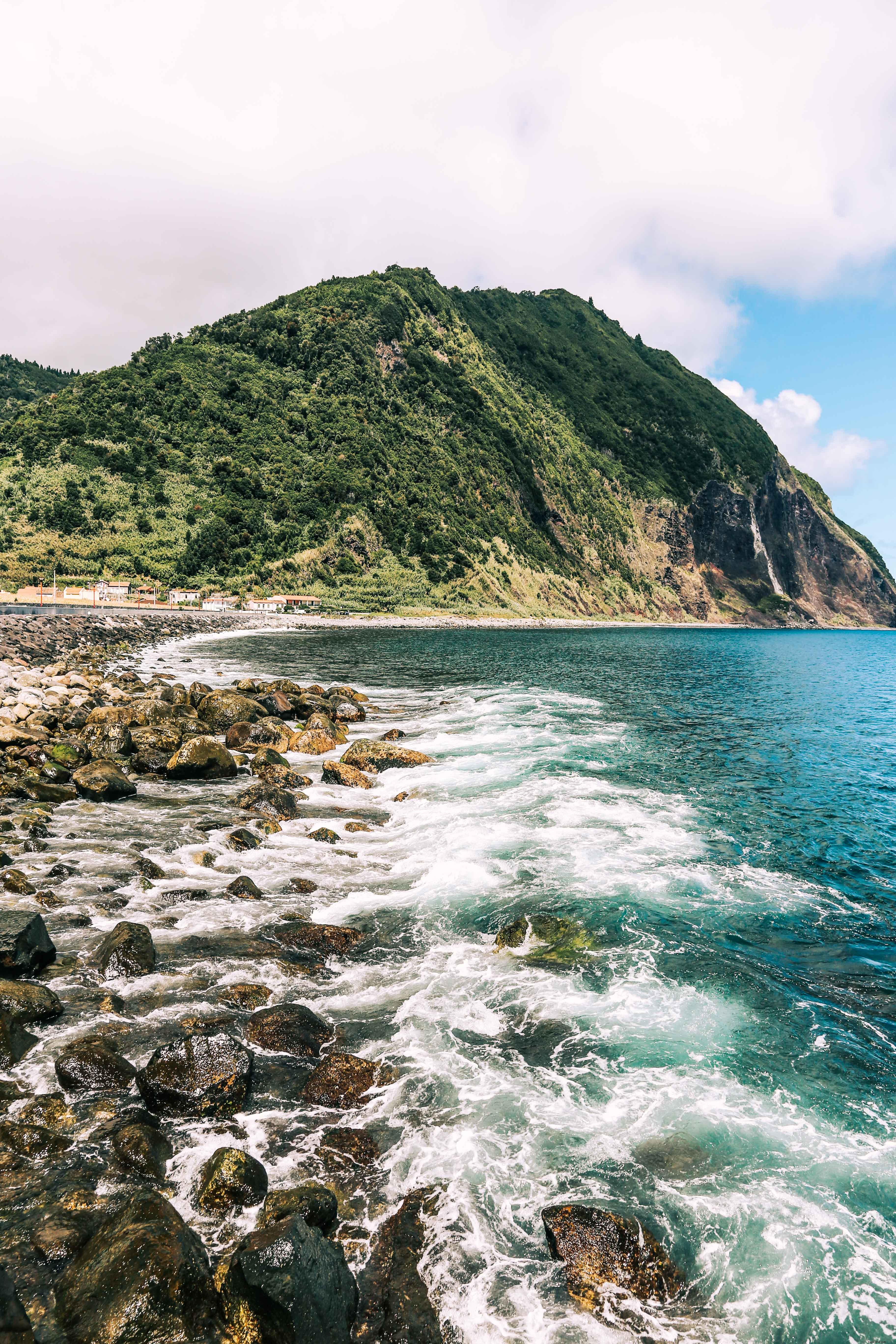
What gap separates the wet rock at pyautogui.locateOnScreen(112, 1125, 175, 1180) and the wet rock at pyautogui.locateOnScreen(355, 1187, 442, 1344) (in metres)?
2.22

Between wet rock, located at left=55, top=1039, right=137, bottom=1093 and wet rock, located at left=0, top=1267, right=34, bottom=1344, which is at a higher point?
wet rock, located at left=0, top=1267, right=34, bottom=1344

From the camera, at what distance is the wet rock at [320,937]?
11.1 metres

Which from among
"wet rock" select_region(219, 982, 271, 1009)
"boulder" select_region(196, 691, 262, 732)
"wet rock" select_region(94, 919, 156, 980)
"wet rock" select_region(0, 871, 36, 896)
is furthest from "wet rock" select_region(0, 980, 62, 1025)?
"boulder" select_region(196, 691, 262, 732)

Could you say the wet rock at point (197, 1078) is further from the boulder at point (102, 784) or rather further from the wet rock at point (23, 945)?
the boulder at point (102, 784)

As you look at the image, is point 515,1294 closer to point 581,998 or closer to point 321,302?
point 581,998

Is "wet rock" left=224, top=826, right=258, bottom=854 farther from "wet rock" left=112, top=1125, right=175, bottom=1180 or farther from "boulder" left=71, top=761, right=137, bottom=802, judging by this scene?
"wet rock" left=112, top=1125, right=175, bottom=1180

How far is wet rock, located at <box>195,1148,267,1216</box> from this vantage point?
6.03 metres

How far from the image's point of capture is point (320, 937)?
11.3 m

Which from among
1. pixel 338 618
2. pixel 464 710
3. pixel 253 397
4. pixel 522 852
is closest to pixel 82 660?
pixel 464 710

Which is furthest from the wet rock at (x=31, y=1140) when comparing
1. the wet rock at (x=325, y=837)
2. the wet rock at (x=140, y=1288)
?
the wet rock at (x=325, y=837)

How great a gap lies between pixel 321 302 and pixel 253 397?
160 feet

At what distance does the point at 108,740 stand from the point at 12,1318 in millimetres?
18592

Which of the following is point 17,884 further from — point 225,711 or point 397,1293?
point 225,711

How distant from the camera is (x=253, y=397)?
147250mm
